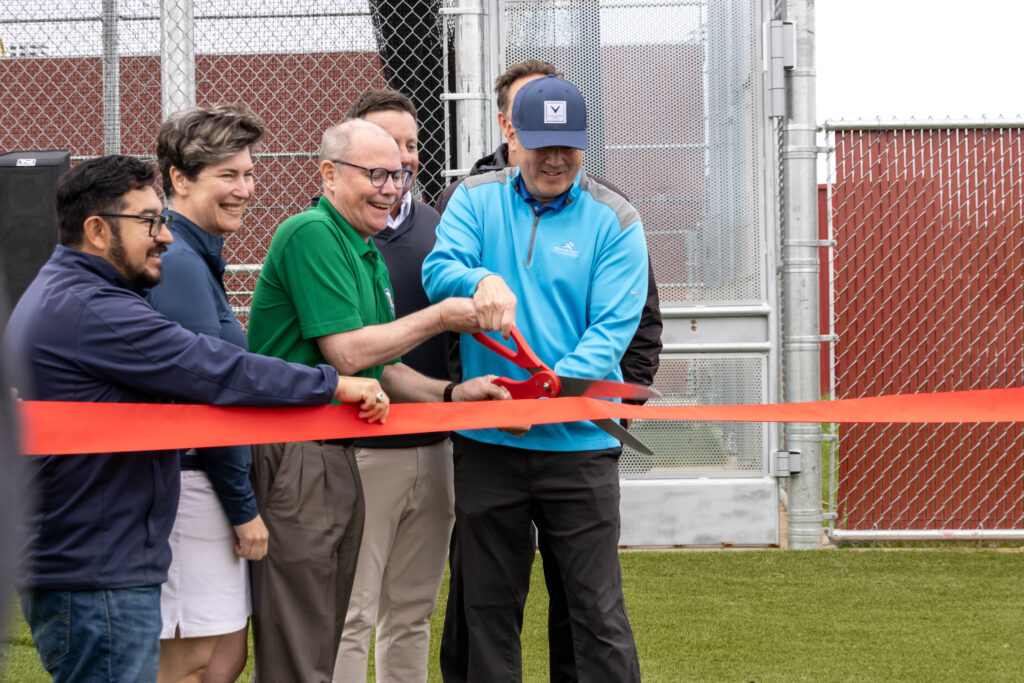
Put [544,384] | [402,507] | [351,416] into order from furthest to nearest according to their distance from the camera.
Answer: [402,507] < [544,384] < [351,416]

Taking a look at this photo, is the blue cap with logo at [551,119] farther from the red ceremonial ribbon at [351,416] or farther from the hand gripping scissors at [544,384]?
the red ceremonial ribbon at [351,416]

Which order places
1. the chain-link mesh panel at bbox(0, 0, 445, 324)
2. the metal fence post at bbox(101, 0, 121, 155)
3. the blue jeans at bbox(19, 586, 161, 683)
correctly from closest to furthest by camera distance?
1. the blue jeans at bbox(19, 586, 161, 683)
2. the metal fence post at bbox(101, 0, 121, 155)
3. the chain-link mesh panel at bbox(0, 0, 445, 324)

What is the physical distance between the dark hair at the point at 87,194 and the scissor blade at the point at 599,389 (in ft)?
3.86

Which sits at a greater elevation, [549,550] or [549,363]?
[549,363]

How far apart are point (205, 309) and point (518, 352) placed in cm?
84

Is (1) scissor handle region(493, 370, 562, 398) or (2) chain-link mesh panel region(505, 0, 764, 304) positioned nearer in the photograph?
(1) scissor handle region(493, 370, 562, 398)

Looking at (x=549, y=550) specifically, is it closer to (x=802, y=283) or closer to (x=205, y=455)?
(x=205, y=455)

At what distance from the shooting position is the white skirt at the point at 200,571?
8.29ft

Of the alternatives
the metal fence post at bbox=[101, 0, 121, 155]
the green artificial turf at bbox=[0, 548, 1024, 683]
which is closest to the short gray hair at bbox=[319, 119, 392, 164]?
the green artificial turf at bbox=[0, 548, 1024, 683]

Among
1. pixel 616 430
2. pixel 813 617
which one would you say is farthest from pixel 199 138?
pixel 813 617

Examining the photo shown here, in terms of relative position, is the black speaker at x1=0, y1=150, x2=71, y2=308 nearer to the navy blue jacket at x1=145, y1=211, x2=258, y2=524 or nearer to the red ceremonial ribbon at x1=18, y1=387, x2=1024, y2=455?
the navy blue jacket at x1=145, y1=211, x2=258, y2=524

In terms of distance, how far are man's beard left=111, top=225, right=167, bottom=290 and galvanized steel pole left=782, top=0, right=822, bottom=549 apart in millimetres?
4421

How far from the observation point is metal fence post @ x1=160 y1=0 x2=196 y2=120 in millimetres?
5504

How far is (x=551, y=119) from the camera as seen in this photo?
3031mm
